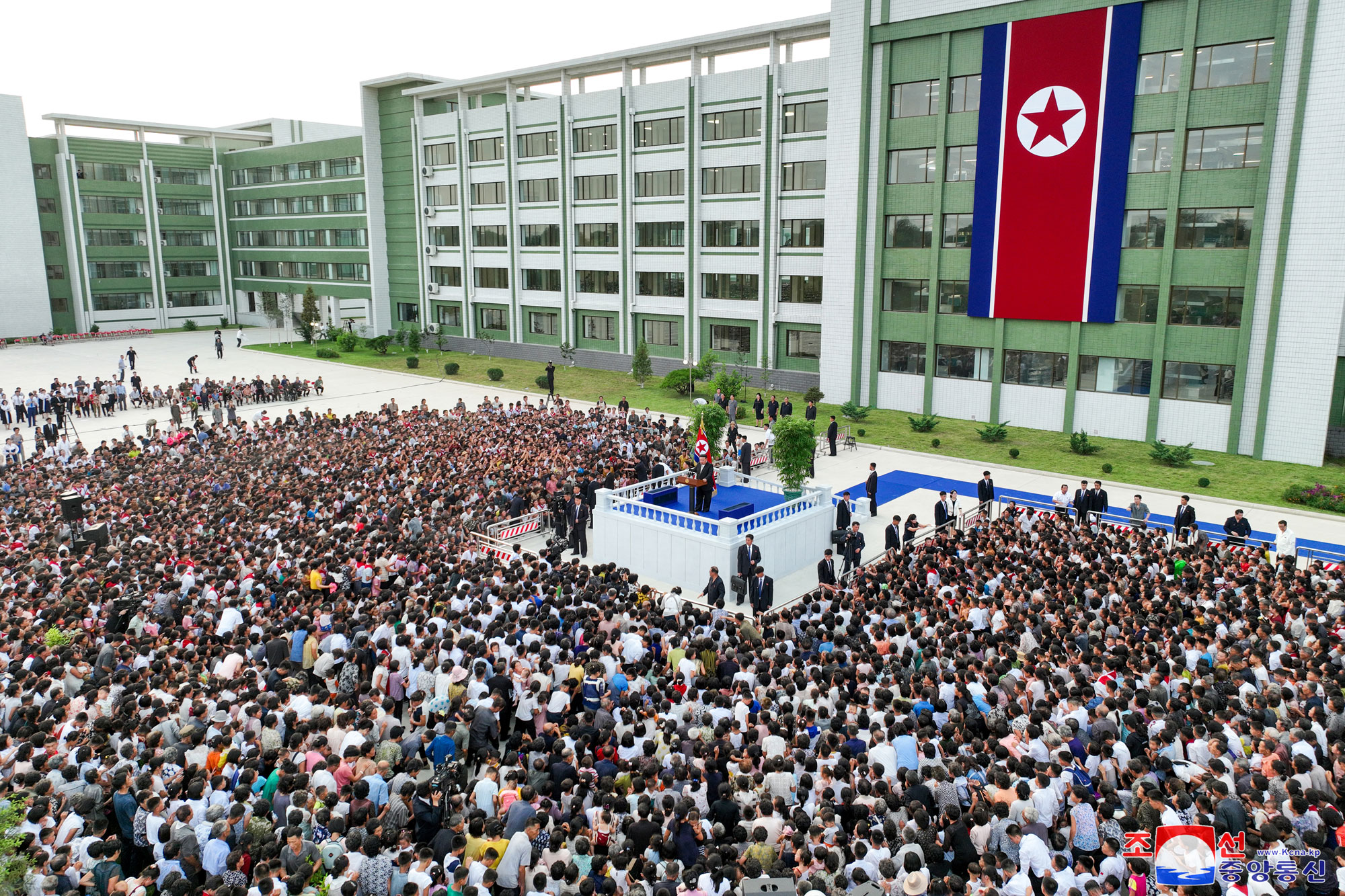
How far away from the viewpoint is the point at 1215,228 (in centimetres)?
3341

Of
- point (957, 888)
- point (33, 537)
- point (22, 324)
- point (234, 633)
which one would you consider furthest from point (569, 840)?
point (22, 324)

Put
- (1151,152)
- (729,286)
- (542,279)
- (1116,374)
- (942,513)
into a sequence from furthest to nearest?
(542,279) → (729,286) → (1116,374) → (1151,152) → (942,513)

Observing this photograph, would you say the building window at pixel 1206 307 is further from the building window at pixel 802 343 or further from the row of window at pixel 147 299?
the row of window at pixel 147 299

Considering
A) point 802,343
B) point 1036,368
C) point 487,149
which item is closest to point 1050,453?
point 1036,368

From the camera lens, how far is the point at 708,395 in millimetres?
46438

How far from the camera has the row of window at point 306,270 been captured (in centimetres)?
7450

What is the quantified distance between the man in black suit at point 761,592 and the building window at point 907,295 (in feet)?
84.4

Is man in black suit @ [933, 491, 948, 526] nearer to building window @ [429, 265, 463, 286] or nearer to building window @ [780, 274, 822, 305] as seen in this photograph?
building window @ [780, 274, 822, 305]

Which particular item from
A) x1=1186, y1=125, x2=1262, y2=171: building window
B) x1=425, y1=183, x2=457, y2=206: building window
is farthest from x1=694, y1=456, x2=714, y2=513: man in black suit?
x1=425, y1=183, x2=457, y2=206: building window

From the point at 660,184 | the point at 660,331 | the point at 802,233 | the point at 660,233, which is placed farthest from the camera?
the point at 660,331

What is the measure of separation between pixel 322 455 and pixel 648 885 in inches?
872

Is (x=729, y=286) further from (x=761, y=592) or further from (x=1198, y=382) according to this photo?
(x=761, y=592)

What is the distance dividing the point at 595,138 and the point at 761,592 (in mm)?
43691

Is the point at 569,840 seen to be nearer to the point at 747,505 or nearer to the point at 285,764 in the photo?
the point at 285,764
